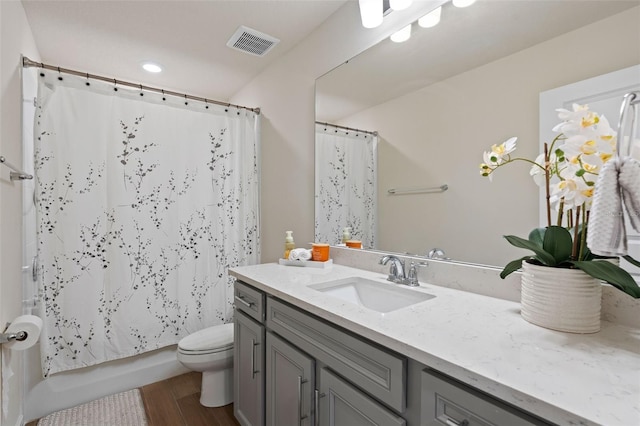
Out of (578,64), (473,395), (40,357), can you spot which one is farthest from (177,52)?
(473,395)

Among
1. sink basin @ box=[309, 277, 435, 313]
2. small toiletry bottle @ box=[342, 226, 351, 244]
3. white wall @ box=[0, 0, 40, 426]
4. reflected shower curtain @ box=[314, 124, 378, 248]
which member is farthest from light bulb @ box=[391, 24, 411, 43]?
white wall @ box=[0, 0, 40, 426]

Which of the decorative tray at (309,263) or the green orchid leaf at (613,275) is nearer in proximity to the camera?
the green orchid leaf at (613,275)

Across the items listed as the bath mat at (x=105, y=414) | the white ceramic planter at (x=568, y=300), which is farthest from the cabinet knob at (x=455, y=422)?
the bath mat at (x=105, y=414)

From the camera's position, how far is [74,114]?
188cm

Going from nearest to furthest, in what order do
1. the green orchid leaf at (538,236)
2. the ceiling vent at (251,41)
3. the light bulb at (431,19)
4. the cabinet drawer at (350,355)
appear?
the cabinet drawer at (350,355) → the green orchid leaf at (538,236) → the light bulb at (431,19) → the ceiling vent at (251,41)

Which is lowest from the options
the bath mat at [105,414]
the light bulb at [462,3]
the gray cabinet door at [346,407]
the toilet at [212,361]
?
the bath mat at [105,414]

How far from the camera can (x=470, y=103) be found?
1229 millimetres

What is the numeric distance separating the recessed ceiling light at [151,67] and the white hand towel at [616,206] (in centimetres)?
290

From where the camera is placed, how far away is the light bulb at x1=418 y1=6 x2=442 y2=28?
134cm

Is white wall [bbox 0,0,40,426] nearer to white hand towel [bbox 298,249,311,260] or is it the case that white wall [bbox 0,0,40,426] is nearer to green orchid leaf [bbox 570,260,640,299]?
white hand towel [bbox 298,249,311,260]

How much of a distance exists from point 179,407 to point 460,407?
193 centimetres

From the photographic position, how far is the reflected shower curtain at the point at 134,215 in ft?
5.97

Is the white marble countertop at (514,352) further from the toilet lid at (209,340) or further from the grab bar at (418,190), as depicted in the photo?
the toilet lid at (209,340)

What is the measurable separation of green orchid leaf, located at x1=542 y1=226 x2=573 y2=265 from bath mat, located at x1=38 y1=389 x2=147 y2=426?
7.33 feet
